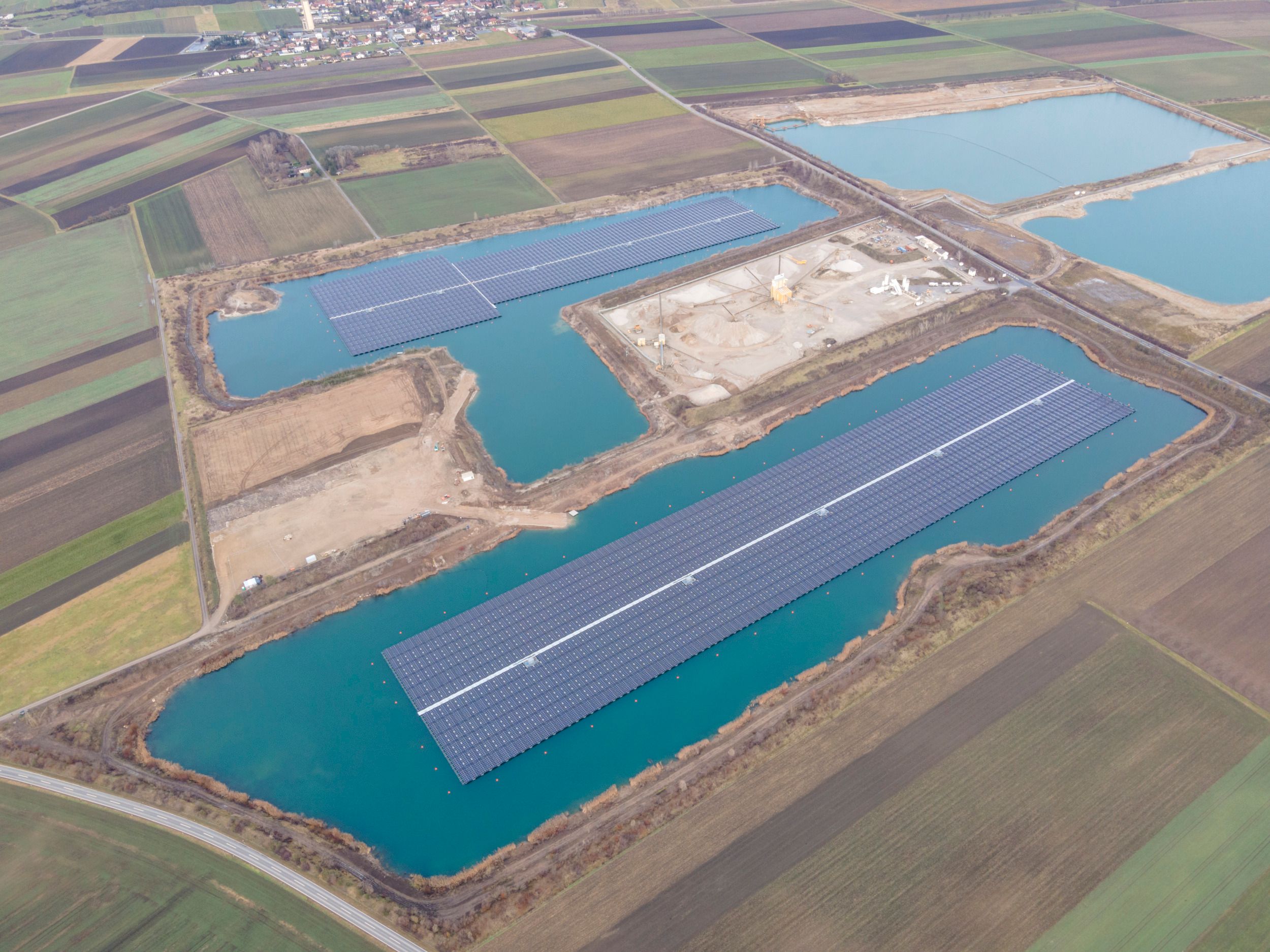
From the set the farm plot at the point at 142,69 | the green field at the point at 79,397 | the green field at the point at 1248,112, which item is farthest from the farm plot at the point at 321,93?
the green field at the point at 1248,112

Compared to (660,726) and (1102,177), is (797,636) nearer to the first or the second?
(660,726)

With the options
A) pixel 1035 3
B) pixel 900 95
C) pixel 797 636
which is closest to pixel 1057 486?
pixel 797 636

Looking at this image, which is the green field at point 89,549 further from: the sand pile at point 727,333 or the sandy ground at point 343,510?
the sand pile at point 727,333

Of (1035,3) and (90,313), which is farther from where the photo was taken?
(1035,3)

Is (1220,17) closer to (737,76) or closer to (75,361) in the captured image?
(737,76)

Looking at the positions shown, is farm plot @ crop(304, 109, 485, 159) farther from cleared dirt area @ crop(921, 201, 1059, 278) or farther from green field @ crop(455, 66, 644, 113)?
cleared dirt area @ crop(921, 201, 1059, 278)

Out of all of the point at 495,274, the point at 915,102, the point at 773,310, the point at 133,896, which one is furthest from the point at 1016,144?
the point at 133,896
